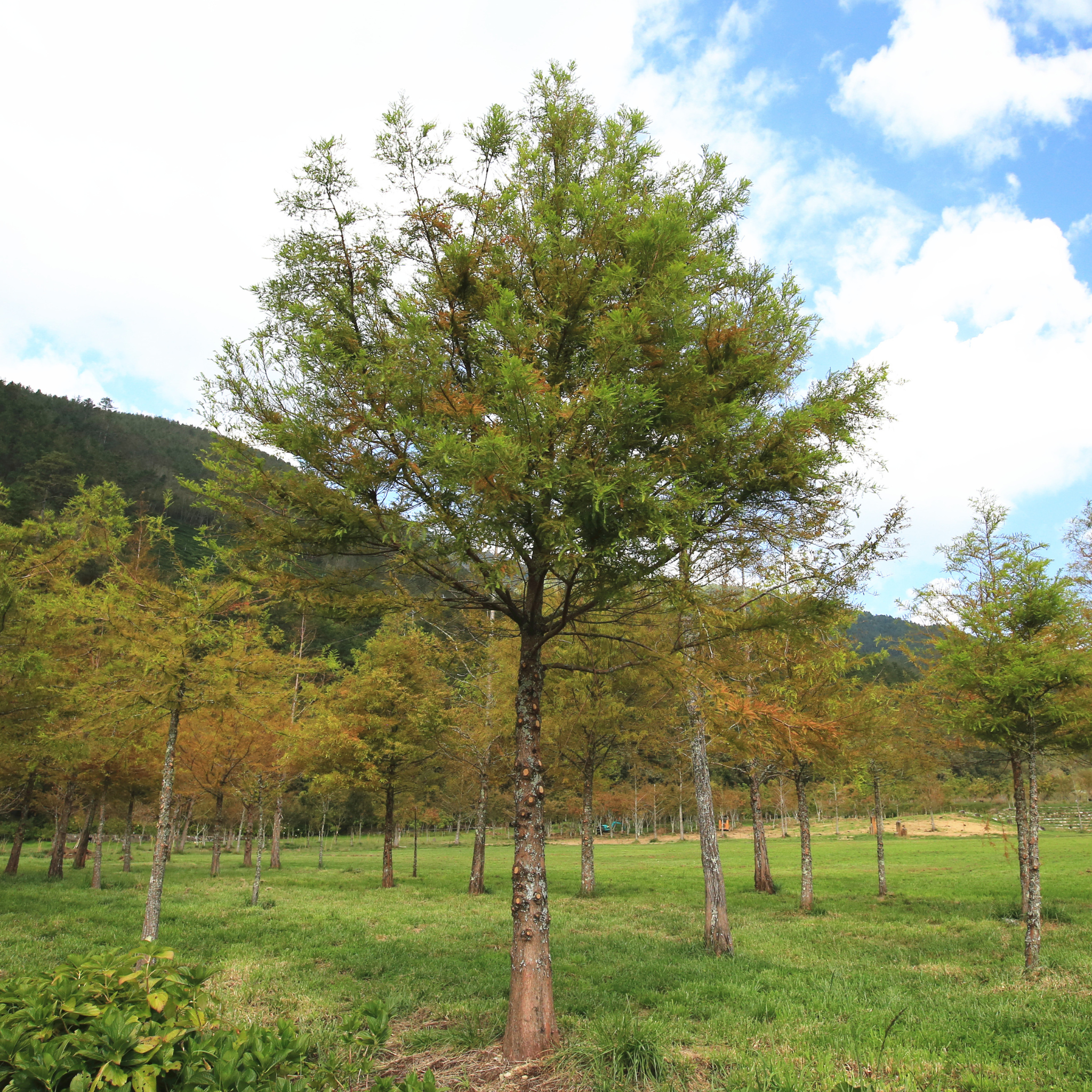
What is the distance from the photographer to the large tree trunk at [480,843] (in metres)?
21.3

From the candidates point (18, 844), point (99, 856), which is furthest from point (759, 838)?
point (18, 844)

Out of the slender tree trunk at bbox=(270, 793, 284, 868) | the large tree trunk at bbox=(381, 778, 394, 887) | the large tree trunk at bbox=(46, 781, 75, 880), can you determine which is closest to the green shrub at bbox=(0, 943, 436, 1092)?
the large tree trunk at bbox=(381, 778, 394, 887)

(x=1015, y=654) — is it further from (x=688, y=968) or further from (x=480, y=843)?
(x=480, y=843)

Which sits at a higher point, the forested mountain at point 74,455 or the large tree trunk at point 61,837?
the forested mountain at point 74,455

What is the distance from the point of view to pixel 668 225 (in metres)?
5.85

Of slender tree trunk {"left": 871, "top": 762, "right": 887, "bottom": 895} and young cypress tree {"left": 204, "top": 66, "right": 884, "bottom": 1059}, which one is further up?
young cypress tree {"left": 204, "top": 66, "right": 884, "bottom": 1059}

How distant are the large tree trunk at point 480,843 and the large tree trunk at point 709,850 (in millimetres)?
11303

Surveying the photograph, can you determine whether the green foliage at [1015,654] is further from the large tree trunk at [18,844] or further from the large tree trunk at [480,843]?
the large tree trunk at [18,844]

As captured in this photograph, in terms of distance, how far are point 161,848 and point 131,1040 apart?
9960mm

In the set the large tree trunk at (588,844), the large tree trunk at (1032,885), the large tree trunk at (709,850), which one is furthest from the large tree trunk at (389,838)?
the large tree trunk at (1032,885)

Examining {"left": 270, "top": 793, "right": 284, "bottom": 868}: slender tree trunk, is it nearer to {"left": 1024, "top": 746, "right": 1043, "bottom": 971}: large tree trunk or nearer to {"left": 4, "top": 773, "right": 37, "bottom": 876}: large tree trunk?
{"left": 4, "top": 773, "right": 37, "bottom": 876}: large tree trunk

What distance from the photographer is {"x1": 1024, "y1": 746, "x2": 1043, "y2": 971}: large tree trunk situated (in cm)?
931

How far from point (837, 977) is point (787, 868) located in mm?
22282

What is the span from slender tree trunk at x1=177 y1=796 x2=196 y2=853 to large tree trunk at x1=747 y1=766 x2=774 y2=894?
84.3ft
